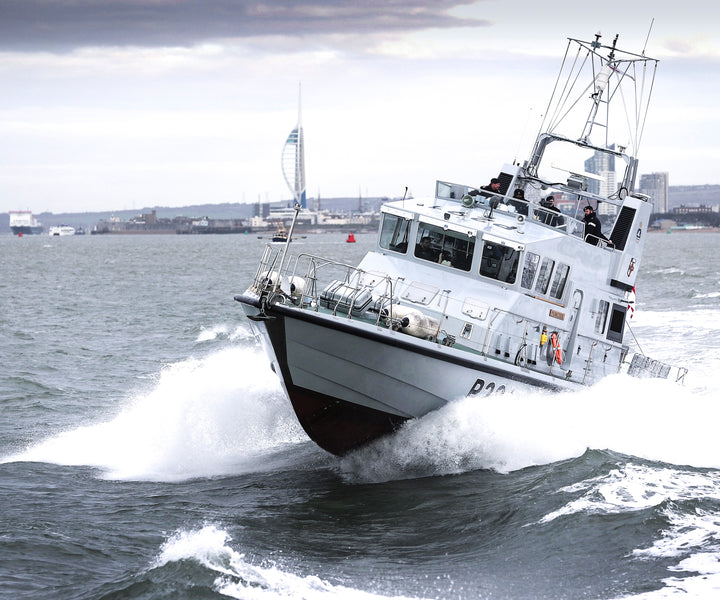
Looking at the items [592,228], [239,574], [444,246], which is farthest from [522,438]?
[239,574]

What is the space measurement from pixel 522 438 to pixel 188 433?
5166mm

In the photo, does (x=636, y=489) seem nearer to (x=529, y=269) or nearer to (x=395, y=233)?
(x=529, y=269)

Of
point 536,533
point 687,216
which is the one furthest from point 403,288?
Answer: point 687,216

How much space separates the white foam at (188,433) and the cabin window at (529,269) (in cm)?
452

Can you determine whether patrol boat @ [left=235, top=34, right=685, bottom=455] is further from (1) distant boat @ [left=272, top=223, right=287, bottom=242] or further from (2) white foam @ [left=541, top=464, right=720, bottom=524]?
(1) distant boat @ [left=272, top=223, right=287, bottom=242]

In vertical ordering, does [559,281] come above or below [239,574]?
above

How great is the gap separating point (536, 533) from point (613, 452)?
3.40 meters

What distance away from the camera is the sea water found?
960 centimetres

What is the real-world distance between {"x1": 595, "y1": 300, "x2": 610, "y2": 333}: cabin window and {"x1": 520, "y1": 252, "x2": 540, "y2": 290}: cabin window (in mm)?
2070

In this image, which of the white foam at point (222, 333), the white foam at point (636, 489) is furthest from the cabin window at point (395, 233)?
the white foam at point (222, 333)

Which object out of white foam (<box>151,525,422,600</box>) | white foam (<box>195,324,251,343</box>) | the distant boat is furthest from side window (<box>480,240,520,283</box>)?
white foam (<box>195,324,251,343</box>)

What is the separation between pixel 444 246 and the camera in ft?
48.2

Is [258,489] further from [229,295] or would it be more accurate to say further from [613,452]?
[229,295]

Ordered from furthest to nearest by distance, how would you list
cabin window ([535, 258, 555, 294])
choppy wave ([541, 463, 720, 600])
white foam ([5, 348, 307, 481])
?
cabin window ([535, 258, 555, 294]) < white foam ([5, 348, 307, 481]) < choppy wave ([541, 463, 720, 600])
